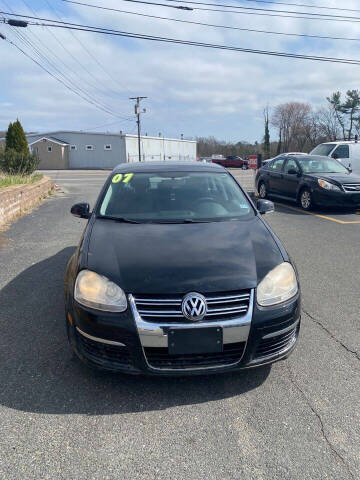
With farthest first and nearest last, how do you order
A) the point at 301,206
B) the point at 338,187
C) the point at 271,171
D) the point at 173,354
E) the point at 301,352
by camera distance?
the point at 271,171, the point at 301,206, the point at 338,187, the point at 301,352, the point at 173,354

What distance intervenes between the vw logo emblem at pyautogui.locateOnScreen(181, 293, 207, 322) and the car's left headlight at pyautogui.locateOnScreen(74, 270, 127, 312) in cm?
39

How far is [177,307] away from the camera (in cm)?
244

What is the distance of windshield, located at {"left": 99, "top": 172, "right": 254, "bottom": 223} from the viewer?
3.76 meters

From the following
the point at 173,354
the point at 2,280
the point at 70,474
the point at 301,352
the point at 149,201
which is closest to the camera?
the point at 70,474

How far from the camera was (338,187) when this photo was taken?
400 inches

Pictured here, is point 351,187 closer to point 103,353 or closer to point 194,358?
point 194,358

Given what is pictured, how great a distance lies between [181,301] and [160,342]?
0.92 ft

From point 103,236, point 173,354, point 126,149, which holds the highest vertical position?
point 126,149

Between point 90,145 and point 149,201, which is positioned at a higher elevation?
point 90,145

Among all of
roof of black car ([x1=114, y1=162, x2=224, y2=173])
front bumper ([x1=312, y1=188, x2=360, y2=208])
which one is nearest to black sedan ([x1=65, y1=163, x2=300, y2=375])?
roof of black car ([x1=114, y1=162, x2=224, y2=173])

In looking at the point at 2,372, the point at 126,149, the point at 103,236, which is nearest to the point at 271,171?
the point at 103,236

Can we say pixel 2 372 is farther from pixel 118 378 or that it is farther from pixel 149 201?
pixel 149 201

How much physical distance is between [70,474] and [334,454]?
1.40 metres

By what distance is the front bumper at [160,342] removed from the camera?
7.95 ft
